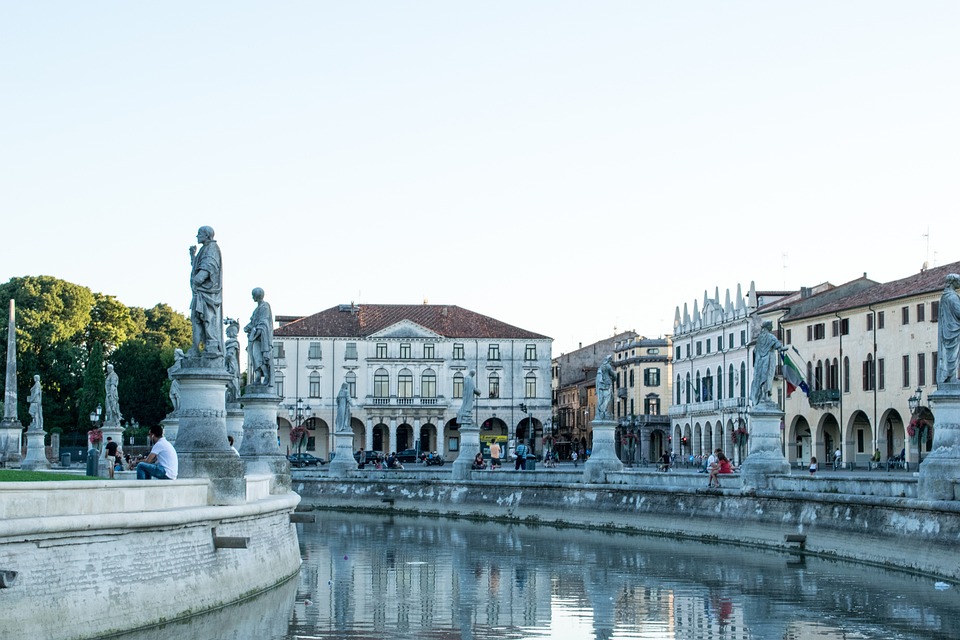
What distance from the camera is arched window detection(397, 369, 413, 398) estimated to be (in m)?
119

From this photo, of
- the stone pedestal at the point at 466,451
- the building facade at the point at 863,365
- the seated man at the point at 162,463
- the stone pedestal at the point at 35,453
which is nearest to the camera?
the seated man at the point at 162,463

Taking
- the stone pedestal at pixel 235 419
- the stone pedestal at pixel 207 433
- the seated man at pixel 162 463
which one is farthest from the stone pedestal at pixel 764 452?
the seated man at pixel 162 463

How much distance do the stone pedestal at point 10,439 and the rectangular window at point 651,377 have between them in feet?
A: 224

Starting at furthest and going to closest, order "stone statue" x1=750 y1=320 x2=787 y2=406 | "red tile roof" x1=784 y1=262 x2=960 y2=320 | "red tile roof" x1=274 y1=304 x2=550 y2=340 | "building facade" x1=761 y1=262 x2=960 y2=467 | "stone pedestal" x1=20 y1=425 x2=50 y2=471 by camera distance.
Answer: "red tile roof" x1=274 y1=304 x2=550 y2=340, "building facade" x1=761 y1=262 x2=960 y2=467, "red tile roof" x1=784 y1=262 x2=960 y2=320, "stone pedestal" x1=20 y1=425 x2=50 y2=471, "stone statue" x1=750 y1=320 x2=787 y2=406

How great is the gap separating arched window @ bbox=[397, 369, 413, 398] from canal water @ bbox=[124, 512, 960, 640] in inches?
3302

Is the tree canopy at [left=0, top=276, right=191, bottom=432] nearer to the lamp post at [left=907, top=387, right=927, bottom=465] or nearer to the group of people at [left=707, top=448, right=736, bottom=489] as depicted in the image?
the lamp post at [left=907, top=387, right=927, bottom=465]

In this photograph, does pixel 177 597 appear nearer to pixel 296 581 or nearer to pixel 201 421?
pixel 201 421

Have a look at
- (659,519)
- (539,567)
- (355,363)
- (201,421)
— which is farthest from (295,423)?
(201,421)

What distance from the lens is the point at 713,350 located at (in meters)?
102

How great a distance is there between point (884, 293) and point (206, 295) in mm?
58427

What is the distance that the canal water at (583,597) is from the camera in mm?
19641

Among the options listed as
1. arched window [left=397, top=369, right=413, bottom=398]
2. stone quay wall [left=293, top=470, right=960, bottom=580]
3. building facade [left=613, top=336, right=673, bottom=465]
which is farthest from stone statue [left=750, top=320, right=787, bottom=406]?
arched window [left=397, top=369, right=413, bottom=398]

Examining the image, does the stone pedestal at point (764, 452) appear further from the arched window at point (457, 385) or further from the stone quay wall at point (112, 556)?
the arched window at point (457, 385)

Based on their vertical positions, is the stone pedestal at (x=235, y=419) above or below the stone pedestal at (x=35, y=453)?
above
